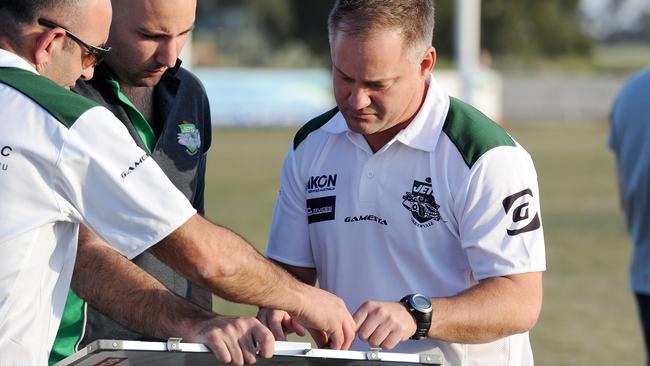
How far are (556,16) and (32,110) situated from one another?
2440 inches

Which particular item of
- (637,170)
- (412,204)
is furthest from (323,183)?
(637,170)

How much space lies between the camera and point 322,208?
3889mm

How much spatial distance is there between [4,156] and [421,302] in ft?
4.05

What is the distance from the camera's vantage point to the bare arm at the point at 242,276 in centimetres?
303

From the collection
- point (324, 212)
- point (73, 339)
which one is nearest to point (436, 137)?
point (324, 212)

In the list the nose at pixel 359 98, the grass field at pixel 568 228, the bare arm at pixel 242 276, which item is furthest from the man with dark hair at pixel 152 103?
the grass field at pixel 568 228

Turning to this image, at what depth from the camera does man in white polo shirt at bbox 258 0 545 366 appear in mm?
3570

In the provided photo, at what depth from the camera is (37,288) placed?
2.95 meters

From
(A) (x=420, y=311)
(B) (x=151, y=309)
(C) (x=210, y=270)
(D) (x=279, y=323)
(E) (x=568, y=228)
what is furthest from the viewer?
(E) (x=568, y=228)

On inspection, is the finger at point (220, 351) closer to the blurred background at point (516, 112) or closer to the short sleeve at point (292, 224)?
the short sleeve at point (292, 224)

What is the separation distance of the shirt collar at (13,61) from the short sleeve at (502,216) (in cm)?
132

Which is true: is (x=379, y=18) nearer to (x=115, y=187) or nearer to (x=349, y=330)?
(x=349, y=330)

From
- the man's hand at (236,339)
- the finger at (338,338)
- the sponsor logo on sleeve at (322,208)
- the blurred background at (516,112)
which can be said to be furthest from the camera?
the blurred background at (516,112)

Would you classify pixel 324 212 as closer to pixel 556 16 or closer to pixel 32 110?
pixel 32 110
